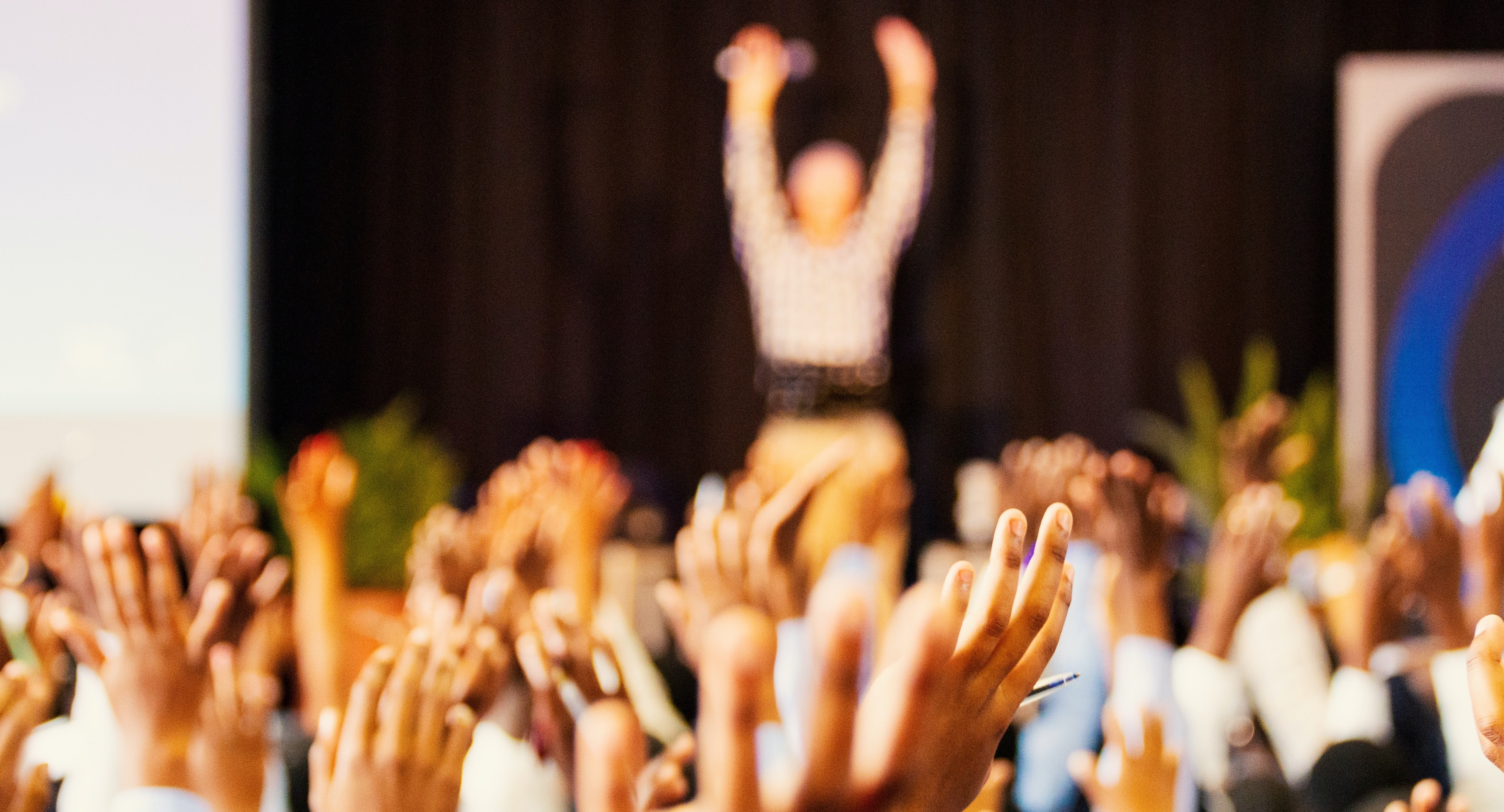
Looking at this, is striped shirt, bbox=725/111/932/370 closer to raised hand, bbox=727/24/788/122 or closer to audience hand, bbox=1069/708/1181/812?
raised hand, bbox=727/24/788/122

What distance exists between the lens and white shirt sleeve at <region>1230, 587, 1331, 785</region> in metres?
1.69

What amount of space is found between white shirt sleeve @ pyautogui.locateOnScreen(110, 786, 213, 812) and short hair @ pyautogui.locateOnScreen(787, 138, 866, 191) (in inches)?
152

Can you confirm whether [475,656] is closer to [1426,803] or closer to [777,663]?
[777,663]

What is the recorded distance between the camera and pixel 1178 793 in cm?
106

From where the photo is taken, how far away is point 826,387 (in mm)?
4574

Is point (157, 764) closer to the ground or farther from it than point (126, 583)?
closer to the ground

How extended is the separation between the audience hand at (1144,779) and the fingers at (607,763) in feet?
1.47

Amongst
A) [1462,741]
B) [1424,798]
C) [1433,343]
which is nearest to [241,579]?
[1424,798]

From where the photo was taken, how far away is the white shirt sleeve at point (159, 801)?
1085 millimetres

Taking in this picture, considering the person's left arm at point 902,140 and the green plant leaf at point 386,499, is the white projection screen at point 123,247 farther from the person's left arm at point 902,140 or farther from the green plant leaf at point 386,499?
the person's left arm at point 902,140

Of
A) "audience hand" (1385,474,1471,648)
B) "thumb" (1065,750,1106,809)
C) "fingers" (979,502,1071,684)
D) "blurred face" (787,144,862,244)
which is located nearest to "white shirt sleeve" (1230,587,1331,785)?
"audience hand" (1385,474,1471,648)

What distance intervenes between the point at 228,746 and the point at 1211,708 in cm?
122

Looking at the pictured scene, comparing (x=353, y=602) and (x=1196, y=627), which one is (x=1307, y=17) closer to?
(x=1196, y=627)

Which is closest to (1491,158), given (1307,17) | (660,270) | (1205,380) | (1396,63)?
(1396,63)
